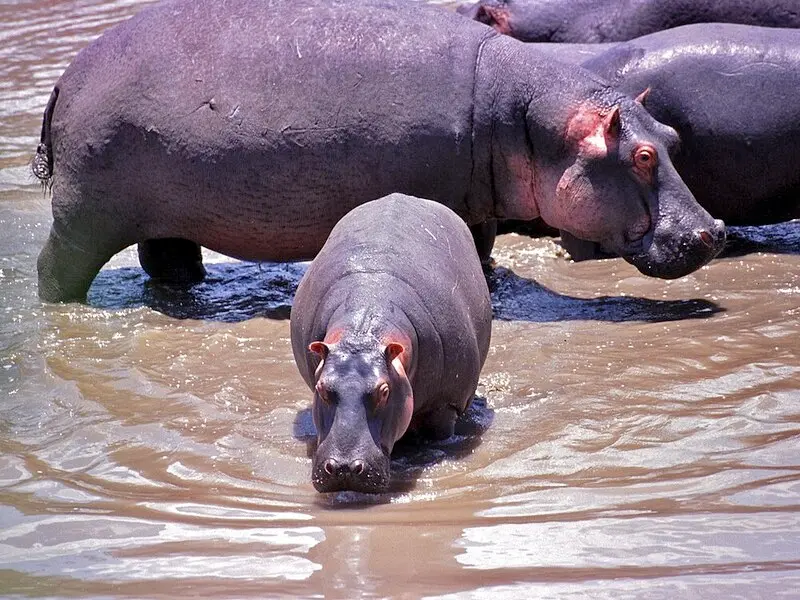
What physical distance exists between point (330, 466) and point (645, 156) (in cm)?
293

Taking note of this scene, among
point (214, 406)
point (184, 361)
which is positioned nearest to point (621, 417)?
point (214, 406)

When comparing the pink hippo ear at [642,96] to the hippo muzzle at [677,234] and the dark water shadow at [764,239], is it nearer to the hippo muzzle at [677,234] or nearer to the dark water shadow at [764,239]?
the hippo muzzle at [677,234]

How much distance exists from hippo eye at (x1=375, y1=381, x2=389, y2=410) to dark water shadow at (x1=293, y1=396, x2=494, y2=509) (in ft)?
0.97

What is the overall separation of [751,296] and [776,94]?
1309 millimetres

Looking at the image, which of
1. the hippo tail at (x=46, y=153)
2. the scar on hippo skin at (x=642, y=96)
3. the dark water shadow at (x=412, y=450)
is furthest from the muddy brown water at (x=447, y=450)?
the scar on hippo skin at (x=642, y=96)

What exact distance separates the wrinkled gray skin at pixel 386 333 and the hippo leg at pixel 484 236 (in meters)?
1.48

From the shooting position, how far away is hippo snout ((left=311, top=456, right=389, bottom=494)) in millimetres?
4648

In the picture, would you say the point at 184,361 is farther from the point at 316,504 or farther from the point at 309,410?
the point at 316,504

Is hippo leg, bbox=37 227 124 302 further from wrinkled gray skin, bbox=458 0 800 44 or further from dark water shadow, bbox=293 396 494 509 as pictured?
wrinkled gray skin, bbox=458 0 800 44

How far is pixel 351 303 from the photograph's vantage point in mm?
5105

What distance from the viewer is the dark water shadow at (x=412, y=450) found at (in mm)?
4770

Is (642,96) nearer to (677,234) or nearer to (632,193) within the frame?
(632,193)

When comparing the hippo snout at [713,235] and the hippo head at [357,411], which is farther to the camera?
the hippo snout at [713,235]

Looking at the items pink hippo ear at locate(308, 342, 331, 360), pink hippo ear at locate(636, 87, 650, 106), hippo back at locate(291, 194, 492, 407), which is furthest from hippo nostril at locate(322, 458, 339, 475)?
pink hippo ear at locate(636, 87, 650, 106)
